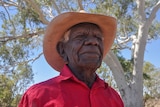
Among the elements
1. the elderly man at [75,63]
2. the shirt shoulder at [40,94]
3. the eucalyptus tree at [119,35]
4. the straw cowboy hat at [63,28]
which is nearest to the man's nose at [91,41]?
the elderly man at [75,63]

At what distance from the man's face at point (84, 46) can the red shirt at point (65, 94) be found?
0.31ft

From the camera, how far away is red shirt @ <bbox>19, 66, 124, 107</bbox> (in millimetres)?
1867

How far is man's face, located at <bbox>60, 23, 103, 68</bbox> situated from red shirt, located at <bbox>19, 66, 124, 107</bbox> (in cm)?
9

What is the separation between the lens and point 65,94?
1916 mm

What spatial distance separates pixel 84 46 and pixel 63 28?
0.76ft

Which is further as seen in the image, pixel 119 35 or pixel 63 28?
pixel 119 35

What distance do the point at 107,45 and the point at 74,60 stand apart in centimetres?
49

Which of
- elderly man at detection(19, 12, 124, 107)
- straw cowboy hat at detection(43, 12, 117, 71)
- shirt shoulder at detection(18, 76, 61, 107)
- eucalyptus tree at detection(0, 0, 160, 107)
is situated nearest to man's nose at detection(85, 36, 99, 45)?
elderly man at detection(19, 12, 124, 107)

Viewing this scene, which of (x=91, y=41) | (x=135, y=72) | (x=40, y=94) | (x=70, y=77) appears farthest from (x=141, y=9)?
(x=40, y=94)

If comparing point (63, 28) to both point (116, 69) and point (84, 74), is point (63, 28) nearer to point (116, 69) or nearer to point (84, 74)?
point (84, 74)

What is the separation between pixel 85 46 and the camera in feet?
6.73

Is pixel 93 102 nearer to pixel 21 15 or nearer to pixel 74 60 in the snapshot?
pixel 74 60

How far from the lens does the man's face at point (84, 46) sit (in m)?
2.03

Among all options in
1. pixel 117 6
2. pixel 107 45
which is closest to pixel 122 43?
pixel 117 6
